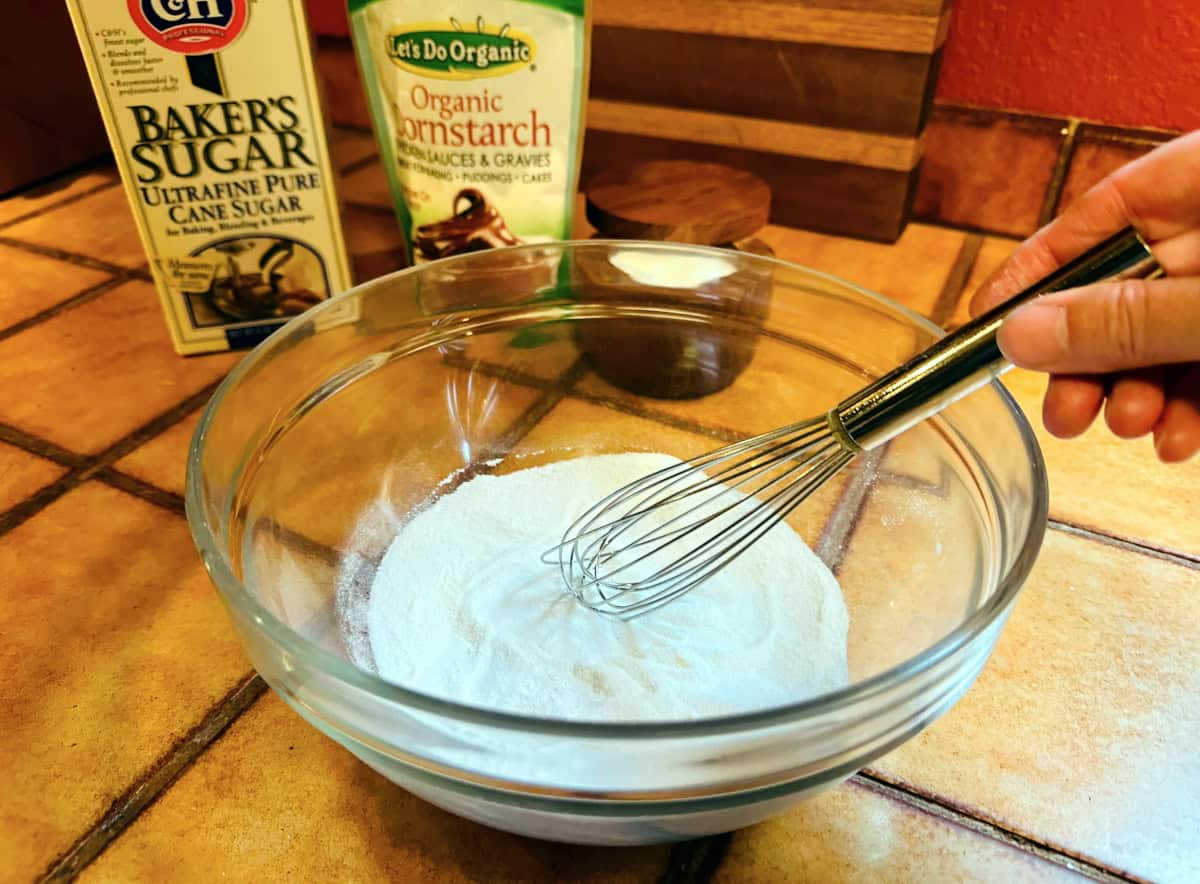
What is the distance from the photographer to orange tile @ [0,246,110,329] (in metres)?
0.84

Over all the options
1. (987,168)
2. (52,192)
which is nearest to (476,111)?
(987,168)

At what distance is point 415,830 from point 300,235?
0.48 meters

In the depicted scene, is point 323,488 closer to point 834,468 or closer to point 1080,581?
point 834,468

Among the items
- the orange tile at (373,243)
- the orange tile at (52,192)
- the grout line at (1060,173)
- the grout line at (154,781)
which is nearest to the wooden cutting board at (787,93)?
the grout line at (1060,173)

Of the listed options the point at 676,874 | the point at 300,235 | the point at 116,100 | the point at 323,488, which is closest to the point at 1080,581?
the point at 676,874

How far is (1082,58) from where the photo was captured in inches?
32.1

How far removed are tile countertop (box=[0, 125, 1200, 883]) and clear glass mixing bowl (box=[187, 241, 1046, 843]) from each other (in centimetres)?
6

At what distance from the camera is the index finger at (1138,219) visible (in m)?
0.42

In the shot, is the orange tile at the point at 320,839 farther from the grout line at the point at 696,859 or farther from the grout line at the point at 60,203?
the grout line at the point at 60,203

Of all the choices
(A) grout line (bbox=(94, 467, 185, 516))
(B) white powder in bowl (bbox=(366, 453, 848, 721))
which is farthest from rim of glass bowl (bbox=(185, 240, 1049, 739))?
(A) grout line (bbox=(94, 467, 185, 516))

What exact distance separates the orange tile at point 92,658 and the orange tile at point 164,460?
2 centimetres

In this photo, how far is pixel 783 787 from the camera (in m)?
0.34

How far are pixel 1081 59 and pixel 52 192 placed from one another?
104cm

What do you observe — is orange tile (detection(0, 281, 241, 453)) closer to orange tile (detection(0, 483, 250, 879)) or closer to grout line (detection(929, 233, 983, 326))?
orange tile (detection(0, 483, 250, 879))
